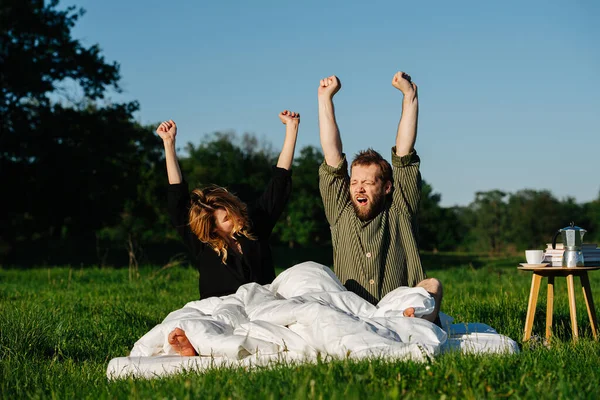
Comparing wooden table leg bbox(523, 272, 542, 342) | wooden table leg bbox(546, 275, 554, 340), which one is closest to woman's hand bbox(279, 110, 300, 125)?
wooden table leg bbox(523, 272, 542, 342)

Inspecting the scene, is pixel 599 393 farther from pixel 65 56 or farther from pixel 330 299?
pixel 65 56

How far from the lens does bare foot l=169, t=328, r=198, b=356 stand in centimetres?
491

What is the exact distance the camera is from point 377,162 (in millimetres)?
5598

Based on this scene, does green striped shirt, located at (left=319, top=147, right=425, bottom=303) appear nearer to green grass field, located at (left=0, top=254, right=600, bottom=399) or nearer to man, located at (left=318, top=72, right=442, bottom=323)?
man, located at (left=318, top=72, right=442, bottom=323)

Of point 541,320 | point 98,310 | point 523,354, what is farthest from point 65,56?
point 523,354

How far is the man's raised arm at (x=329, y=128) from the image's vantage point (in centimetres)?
570

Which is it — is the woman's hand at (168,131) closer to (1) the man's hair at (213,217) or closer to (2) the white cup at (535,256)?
(1) the man's hair at (213,217)

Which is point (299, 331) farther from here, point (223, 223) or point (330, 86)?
point (330, 86)

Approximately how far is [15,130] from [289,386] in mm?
22176

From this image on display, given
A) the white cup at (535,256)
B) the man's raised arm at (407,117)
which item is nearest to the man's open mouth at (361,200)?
the man's raised arm at (407,117)

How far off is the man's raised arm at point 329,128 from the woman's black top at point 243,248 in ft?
2.07

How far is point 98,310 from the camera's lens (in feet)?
27.5

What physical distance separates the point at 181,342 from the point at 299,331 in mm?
885

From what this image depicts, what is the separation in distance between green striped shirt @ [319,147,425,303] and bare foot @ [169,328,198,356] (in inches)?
57.6
